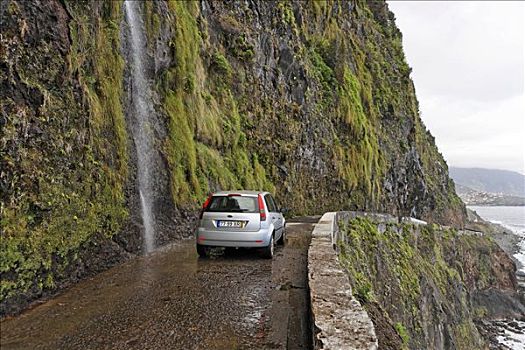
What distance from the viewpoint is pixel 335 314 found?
391 cm

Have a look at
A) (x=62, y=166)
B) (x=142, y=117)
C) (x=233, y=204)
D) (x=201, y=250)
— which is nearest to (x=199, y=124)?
(x=142, y=117)

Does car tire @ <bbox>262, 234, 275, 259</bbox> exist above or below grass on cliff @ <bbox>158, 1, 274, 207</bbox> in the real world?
below

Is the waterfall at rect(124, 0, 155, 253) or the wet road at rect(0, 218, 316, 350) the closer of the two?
the wet road at rect(0, 218, 316, 350)

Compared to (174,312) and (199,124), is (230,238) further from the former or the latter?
(199,124)

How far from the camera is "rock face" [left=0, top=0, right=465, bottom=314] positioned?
5066mm

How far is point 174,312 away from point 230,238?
306cm

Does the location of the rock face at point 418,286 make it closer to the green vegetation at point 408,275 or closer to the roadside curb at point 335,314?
the green vegetation at point 408,275

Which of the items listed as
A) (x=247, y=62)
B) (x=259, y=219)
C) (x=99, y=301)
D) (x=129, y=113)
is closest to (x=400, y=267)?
(x=247, y=62)

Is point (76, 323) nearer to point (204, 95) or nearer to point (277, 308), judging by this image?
point (277, 308)

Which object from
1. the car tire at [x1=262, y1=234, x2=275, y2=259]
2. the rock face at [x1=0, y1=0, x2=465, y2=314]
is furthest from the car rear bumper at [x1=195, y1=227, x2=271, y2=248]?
the rock face at [x1=0, y1=0, x2=465, y2=314]

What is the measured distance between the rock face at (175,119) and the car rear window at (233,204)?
171 centimetres

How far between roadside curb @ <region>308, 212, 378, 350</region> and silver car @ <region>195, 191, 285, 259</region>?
2062 mm

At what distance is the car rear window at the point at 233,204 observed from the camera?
8164 mm

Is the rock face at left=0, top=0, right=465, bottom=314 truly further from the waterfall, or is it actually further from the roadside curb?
the roadside curb
